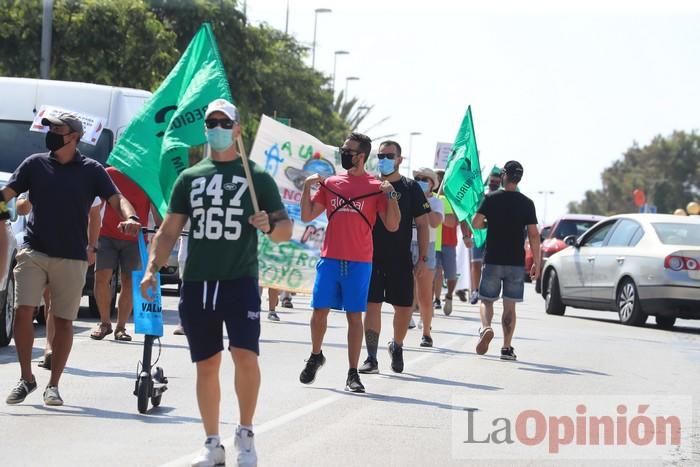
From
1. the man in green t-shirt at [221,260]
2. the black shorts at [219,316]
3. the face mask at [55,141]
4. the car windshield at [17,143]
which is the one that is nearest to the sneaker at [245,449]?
the man in green t-shirt at [221,260]

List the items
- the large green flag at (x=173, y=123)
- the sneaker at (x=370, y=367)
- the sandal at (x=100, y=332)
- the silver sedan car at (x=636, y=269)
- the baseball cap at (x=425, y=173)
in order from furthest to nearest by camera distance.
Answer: the silver sedan car at (x=636, y=269)
the baseball cap at (x=425, y=173)
the sandal at (x=100, y=332)
the sneaker at (x=370, y=367)
the large green flag at (x=173, y=123)

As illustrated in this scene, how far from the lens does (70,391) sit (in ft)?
37.0

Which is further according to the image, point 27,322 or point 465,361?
point 465,361

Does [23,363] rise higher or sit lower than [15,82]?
lower

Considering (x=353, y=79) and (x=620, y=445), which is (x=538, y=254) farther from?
(x=353, y=79)

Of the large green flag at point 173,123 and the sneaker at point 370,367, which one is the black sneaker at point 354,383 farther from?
the large green flag at point 173,123

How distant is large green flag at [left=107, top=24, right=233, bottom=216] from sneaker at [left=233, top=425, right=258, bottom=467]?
2.19m

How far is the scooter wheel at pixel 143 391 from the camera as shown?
1018 centimetres

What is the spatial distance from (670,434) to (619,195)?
12763 cm

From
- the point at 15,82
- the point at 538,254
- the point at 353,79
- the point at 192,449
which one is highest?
the point at 353,79

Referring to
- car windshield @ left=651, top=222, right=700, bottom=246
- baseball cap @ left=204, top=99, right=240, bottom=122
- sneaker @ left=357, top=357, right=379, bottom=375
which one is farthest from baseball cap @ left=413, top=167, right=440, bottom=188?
baseball cap @ left=204, top=99, right=240, bottom=122

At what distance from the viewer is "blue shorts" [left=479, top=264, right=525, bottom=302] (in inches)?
600

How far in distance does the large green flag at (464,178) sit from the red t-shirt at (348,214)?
273 inches

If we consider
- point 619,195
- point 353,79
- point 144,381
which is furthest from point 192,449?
point 619,195
